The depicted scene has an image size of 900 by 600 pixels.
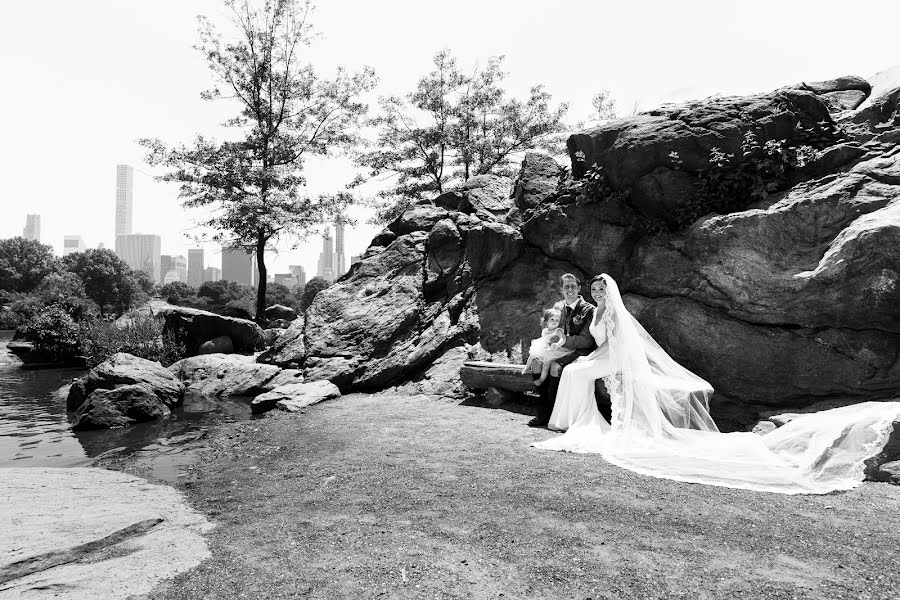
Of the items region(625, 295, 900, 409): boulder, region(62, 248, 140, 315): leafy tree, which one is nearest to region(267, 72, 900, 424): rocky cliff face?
region(625, 295, 900, 409): boulder

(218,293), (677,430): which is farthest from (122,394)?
(218,293)

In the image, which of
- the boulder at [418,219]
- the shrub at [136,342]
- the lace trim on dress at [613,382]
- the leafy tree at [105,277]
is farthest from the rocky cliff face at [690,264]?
the leafy tree at [105,277]

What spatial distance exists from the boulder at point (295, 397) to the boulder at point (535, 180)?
6054mm

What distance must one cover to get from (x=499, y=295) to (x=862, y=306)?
6.67 metres

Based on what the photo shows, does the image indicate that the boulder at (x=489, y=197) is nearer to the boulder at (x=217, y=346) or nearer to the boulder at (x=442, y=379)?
the boulder at (x=442, y=379)

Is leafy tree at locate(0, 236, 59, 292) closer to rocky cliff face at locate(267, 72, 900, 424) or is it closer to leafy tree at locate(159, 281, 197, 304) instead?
leafy tree at locate(159, 281, 197, 304)

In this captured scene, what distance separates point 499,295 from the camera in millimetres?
12359

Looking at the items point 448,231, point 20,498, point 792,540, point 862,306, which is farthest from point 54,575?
point 448,231

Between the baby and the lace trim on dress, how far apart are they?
823 mm

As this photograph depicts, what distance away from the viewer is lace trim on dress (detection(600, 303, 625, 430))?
23.2 ft

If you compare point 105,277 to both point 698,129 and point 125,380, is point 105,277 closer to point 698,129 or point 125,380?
point 125,380

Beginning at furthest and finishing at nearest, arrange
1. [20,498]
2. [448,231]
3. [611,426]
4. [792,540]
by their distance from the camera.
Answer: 1. [448,231]
2. [611,426]
3. [20,498]
4. [792,540]

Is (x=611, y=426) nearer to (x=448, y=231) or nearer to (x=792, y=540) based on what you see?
(x=792, y=540)

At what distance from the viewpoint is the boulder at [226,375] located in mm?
13789
